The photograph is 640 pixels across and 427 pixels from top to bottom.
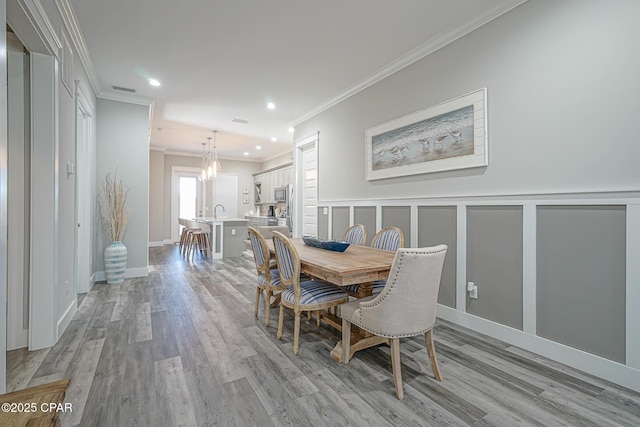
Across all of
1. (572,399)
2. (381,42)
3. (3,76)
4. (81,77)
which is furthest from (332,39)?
(572,399)

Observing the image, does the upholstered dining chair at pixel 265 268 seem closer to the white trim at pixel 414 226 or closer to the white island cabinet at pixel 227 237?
the white trim at pixel 414 226

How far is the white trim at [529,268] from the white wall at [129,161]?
4942 millimetres

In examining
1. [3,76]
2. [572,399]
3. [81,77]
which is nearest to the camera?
[3,76]

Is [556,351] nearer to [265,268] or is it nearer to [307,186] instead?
[265,268]

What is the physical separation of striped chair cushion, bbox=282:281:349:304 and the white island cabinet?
4.32 metres

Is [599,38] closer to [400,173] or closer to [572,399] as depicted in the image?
[400,173]

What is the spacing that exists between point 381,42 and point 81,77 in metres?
3.33

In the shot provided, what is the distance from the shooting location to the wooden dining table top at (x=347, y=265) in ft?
6.31

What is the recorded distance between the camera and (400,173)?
335 cm

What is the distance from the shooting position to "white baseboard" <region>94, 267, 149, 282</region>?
429 centimetres

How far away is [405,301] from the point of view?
5.58 feet

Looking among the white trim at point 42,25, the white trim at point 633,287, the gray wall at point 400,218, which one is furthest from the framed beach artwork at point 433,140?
the white trim at point 42,25

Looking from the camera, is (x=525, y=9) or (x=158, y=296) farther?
(x=158, y=296)

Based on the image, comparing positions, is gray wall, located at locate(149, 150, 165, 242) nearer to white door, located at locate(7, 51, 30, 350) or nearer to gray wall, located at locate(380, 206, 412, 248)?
white door, located at locate(7, 51, 30, 350)
